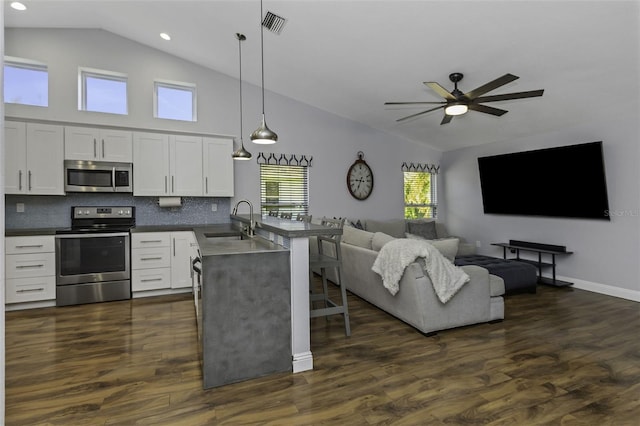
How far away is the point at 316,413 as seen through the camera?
6.48ft

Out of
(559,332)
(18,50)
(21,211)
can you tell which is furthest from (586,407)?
(18,50)

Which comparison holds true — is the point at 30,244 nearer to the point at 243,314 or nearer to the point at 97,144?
the point at 97,144

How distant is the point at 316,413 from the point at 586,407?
1.67 metres

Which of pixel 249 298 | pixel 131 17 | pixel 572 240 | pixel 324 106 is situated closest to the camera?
pixel 249 298

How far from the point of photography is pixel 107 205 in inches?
187

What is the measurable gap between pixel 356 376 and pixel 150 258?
3407 millimetres

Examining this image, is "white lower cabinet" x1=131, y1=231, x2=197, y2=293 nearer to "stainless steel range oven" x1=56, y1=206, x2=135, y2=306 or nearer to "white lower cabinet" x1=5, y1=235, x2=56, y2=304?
"stainless steel range oven" x1=56, y1=206, x2=135, y2=306

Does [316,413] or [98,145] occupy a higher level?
[98,145]

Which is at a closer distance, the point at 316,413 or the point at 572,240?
the point at 316,413

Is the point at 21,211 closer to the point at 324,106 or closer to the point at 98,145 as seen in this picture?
the point at 98,145

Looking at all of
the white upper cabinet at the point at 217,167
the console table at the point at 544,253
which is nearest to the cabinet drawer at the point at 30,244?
the white upper cabinet at the point at 217,167

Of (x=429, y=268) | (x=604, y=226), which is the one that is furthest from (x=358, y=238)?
(x=604, y=226)

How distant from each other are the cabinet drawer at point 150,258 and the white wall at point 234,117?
4.91 feet

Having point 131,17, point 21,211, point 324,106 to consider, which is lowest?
point 21,211
